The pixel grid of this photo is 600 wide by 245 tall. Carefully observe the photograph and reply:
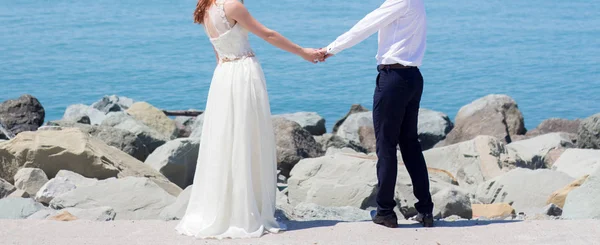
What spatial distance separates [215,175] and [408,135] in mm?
1145

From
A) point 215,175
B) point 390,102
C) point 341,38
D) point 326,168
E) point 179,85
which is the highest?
point 341,38

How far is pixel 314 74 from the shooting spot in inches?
889

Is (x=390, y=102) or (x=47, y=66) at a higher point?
(x=390, y=102)

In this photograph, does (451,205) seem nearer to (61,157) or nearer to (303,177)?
(303,177)

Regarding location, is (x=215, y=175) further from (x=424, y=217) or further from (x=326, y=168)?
(x=326, y=168)

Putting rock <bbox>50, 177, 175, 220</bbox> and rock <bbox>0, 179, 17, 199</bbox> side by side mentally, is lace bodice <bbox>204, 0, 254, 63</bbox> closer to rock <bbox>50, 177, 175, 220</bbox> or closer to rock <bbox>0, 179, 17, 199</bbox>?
rock <bbox>50, 177, 175, 220</bbox>

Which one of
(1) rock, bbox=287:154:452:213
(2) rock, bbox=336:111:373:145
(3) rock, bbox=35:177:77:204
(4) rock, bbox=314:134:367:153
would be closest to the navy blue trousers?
(1) rock, bbox=287:154:452:213

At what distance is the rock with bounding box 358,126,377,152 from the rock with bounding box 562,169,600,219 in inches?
256

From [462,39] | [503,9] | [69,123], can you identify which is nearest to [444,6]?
[503,9]

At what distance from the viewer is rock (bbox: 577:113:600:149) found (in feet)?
37.9

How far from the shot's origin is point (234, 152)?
524cm

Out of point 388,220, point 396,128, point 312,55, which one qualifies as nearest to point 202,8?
point 312,55

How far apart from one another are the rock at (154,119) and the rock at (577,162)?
5.61 m

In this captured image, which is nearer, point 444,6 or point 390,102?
point 390,102
